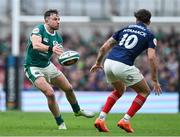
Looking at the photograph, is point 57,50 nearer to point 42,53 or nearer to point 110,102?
point 42,53

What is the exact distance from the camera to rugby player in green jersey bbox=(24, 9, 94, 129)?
15.3 meters

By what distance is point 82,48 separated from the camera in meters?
28.8

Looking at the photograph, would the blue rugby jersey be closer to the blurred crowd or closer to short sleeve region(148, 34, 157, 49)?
short sleeve region(148, 34, 157, 49)

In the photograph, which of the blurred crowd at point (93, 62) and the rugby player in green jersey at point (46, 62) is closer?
the rugby player in green jersey at point (46, 62)

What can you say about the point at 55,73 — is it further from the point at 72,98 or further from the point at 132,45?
the point at 132,45

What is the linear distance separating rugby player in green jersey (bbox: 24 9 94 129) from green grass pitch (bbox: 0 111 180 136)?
2.01 ft

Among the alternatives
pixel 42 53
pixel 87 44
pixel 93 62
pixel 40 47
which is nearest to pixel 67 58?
pixel 40 47

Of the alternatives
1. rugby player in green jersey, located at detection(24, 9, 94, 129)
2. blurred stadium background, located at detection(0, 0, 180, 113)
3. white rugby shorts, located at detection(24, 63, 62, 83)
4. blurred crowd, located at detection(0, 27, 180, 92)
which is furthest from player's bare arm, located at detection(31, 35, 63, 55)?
blurred crowd, located at detection(0, 27, 180, 92)

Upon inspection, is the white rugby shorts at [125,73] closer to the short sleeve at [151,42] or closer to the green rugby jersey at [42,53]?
the short sleeve at [151,42]

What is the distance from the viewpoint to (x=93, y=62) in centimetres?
2803

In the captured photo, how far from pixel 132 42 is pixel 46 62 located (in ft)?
5.84

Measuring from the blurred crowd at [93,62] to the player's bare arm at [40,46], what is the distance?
35.7 feet

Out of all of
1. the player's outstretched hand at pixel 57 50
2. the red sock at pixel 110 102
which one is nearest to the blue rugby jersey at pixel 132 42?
the red sock at pixel 110 102

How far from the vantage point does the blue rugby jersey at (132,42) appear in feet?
49.1
